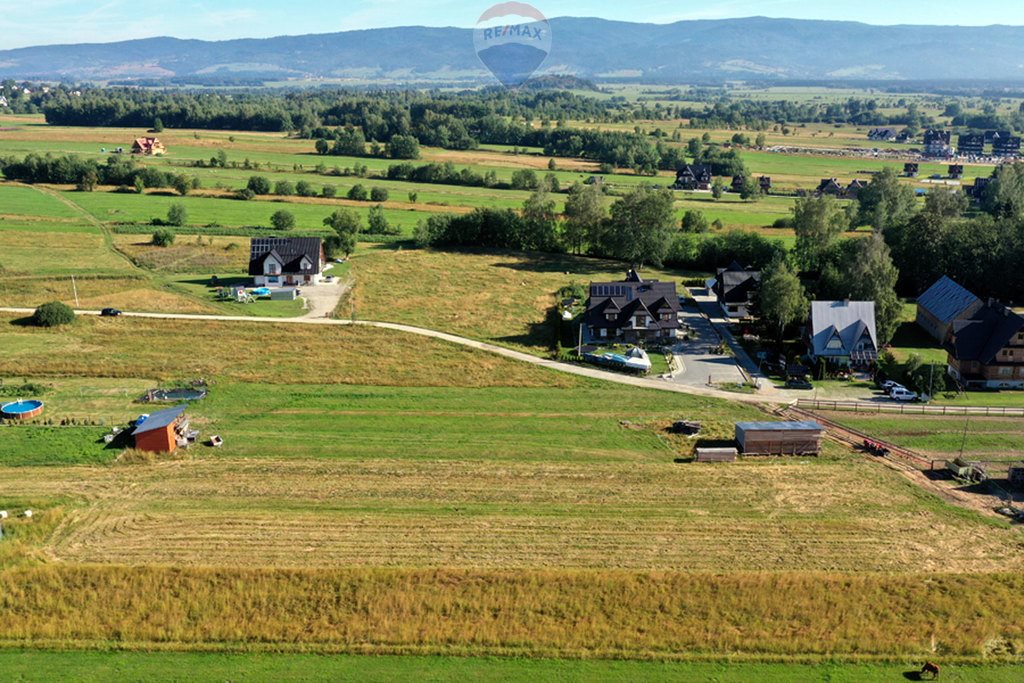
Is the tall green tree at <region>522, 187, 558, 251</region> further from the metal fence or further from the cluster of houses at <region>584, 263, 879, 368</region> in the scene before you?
the metal fence

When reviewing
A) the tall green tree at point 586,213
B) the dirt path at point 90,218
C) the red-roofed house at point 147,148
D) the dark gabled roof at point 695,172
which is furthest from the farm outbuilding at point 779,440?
the red-roofed house at point 147,148

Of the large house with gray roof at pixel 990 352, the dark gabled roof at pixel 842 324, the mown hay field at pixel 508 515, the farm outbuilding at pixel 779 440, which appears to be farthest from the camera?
→ the dark gabled roof at pixel 842 324

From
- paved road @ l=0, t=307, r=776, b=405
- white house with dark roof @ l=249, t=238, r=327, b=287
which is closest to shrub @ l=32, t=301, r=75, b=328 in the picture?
paved road @ l=0, t=307, r=776, b=405

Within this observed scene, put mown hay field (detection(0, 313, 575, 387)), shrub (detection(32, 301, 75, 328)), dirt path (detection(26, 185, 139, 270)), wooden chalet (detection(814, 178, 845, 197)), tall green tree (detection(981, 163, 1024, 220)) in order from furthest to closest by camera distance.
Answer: wooden chalet (detection(814, 178, 845, 197)) < tall green tree (detection(981, 163, 1024, 220)) < dirt path (detection(26, 185, 139, 270)) < shrub (detection(32, 301, 75, 328)) < mown hay field (detection(0, 313, 575, 387))

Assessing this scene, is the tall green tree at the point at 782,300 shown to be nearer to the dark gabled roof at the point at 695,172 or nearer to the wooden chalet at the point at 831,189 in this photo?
the wooden chalet at the point at 831,189

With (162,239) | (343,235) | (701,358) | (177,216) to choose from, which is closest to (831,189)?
(701,358)

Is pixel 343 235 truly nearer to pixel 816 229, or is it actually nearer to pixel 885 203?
pixel 816 229

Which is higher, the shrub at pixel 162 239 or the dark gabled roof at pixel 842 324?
the shrub at pixel 162 239
